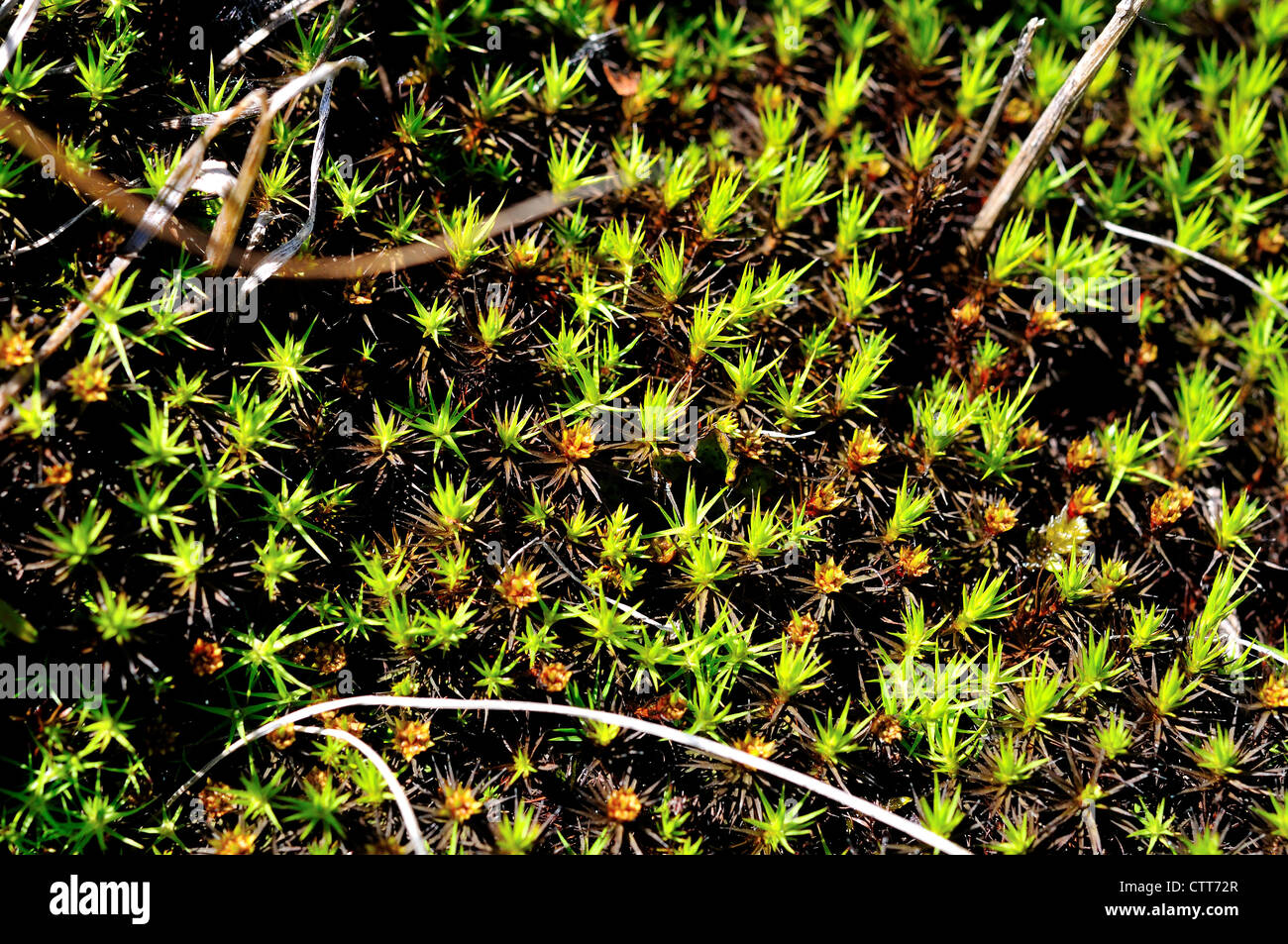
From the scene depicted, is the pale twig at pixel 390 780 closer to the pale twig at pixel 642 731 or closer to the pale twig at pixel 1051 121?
the pale twig at pixel 642 731

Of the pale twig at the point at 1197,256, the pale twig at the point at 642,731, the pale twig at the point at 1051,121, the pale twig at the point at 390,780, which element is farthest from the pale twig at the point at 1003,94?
the pale twig at the point at 390,780

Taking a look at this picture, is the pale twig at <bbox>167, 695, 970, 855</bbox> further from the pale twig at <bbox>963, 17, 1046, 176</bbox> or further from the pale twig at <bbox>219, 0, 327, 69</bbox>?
the pale twig at <bbox>963, 17, 1046, 176</bbox>

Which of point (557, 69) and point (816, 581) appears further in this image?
point (557, 69)

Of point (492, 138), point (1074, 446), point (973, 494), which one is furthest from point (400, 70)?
point (1074, 446)

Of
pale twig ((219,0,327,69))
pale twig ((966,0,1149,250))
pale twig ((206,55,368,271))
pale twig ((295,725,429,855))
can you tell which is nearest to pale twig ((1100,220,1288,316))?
pale twig ((966,0,1149,250))

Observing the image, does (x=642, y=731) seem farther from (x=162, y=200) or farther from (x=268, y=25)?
(x=268, y=25)

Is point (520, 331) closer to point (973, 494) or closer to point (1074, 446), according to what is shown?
point (973, 494)
